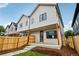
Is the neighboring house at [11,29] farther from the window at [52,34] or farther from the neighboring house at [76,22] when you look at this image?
the neighboring house at [76,22]

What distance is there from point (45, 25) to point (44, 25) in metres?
0.03

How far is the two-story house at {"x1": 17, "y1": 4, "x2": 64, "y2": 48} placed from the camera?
368 cm

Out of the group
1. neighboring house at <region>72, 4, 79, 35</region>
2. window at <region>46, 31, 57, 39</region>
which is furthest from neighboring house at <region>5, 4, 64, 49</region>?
neighboring house at <region>72, 4, 79, 35</region>

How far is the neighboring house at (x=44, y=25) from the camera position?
3.68 metres

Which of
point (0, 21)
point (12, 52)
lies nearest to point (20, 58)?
point (12, 52)

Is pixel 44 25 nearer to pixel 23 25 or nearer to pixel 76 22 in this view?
pixel 23 25

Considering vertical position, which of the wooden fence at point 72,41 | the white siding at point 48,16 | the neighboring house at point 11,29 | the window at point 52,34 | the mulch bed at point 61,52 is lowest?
the mulch bed at point 61,52

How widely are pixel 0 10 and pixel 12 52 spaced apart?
90 cm

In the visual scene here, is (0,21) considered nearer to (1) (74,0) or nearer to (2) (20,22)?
(2) (20,22)

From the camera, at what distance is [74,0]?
371 cm

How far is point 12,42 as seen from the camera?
3760mm

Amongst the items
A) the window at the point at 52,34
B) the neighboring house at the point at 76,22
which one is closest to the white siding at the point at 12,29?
the window at the point at 52,34

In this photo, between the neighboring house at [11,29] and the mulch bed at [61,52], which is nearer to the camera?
the mulch bed at [61,52]

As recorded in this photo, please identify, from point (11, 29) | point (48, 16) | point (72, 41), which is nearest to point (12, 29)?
point (11, 29)
